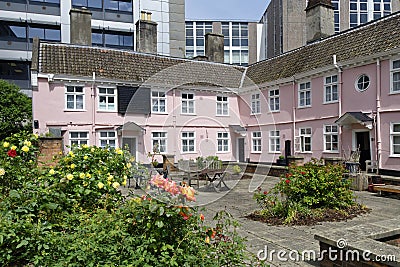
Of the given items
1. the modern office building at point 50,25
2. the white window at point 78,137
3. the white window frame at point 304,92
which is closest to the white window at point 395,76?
the white window frame at point 304,92

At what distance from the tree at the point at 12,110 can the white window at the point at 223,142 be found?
25007 millimetres

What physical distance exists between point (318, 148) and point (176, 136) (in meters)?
13.8

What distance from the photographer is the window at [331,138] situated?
18.1m

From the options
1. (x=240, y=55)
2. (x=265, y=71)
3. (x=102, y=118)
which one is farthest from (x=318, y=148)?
(x=240, y=55)

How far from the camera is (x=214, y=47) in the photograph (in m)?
28.1

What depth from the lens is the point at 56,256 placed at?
10.9ft

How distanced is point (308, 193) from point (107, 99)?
15.9 metres

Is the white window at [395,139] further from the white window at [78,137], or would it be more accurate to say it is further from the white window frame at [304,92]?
the white window at [78,137]

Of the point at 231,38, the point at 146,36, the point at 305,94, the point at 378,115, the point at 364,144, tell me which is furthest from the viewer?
the point at 231,38

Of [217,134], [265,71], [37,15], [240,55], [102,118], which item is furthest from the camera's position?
[240,55]

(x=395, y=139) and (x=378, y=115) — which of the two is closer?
(x=395, y=139)

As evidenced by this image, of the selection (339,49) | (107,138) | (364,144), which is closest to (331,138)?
(364,144)

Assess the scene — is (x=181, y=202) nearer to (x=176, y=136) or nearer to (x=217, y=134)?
(x=217, y=134)

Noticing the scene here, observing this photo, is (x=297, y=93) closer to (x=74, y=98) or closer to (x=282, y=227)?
(x=74, y=98)
